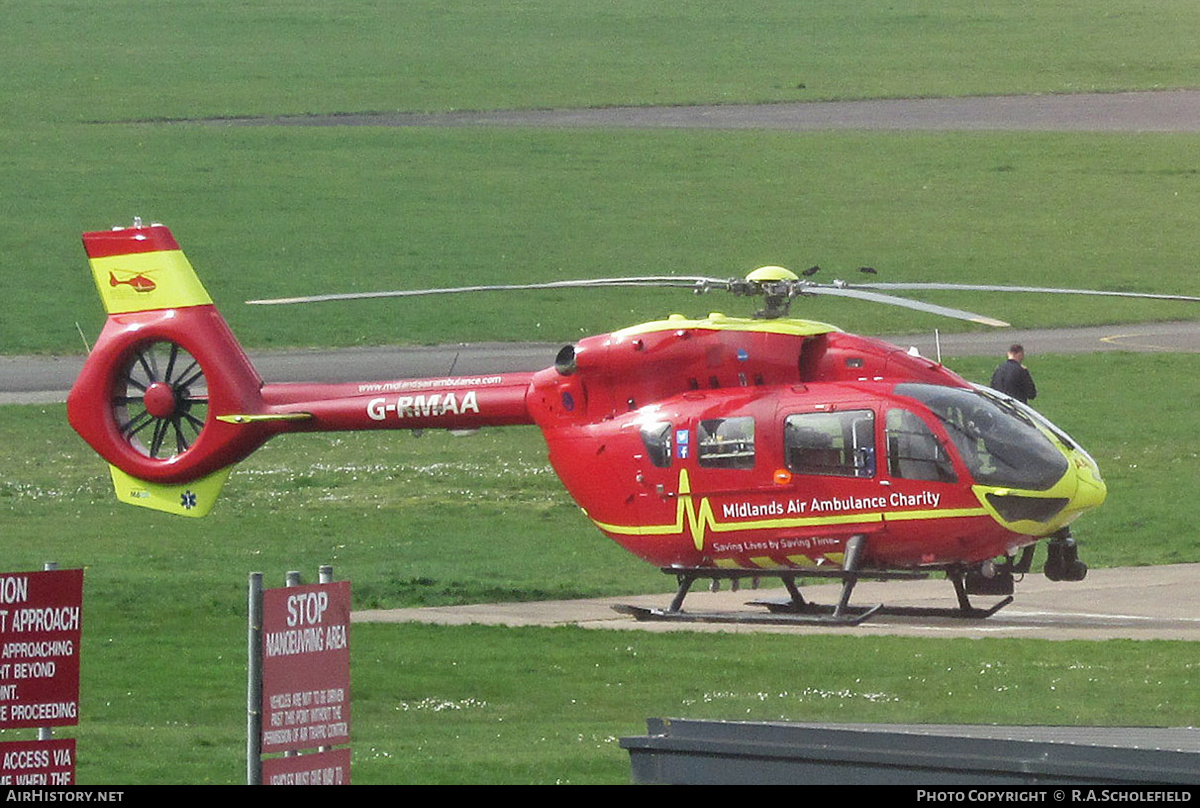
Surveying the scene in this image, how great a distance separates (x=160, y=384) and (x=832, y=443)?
7.41 m

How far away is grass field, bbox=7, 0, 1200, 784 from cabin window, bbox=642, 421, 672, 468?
1913 mm

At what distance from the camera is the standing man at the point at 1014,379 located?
25531 mm

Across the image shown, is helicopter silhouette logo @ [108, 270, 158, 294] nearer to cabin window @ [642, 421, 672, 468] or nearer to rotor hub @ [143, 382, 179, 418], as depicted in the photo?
rotor hub @ [143, 382, 179, 418]

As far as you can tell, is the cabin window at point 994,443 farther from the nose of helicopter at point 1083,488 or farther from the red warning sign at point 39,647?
the red warning sign at point 39,647

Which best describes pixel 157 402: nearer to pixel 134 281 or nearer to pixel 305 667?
pixel 134 281

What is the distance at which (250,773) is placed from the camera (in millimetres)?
10078

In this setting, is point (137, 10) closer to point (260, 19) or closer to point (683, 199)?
point (260, 19)

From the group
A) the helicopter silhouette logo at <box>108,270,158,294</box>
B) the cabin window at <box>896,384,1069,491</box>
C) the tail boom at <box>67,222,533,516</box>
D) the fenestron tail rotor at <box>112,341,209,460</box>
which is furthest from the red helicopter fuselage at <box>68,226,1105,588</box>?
the helicopter silhouette logo at <box>108,270,158,294</box>

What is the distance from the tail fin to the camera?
20.6 meters

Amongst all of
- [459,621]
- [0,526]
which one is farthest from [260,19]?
[459,621]

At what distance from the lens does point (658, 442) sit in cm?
1781

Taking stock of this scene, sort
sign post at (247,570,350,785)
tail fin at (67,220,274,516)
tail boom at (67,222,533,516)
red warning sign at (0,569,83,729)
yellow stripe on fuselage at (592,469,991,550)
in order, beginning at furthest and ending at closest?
tail fin at (67,220,274,516), tail boom at (67,222,533,516), yellow stripe on fuselage at (592,469,991,550), red warning sign at (0,569,83,729), sign post at (247,570,350,785)

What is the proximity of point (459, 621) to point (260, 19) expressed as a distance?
5506 centimetres

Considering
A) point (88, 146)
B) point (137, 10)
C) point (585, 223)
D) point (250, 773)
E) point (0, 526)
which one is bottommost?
point (250, 773)
